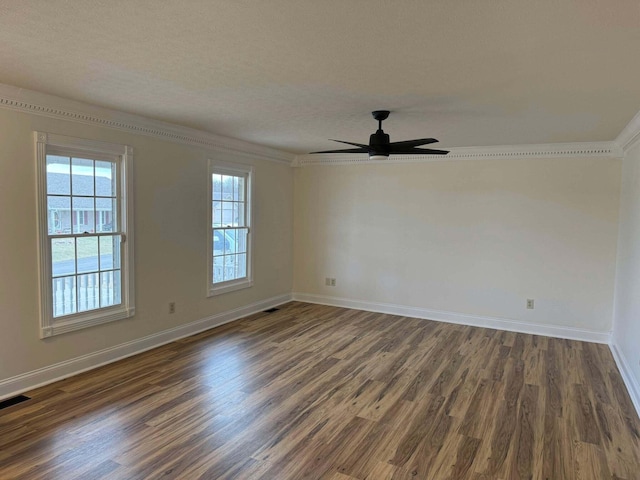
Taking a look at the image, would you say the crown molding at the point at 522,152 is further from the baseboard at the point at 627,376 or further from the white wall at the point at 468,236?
the baseboard at the point at 627,376

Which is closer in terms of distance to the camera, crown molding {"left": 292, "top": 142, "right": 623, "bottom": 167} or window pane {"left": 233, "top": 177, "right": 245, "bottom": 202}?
crown molding {"left": 292, "top": 142, "right": 623, "bottom": 167}

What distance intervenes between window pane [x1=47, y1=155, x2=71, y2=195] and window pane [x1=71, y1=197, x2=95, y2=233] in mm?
134

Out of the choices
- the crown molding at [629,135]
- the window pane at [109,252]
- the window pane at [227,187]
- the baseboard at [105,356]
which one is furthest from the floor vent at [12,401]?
the crown molding at [629,135]

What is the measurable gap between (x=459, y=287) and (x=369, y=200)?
181 centimetres

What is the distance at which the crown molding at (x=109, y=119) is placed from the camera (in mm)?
3240

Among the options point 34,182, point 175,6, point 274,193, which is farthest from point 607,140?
point 34,182

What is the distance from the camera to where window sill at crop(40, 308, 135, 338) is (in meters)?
3.56

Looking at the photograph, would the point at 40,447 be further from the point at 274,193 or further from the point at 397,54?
the point at 274,193

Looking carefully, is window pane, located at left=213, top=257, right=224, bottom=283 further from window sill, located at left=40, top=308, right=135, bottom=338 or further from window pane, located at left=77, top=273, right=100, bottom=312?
window pane, located at left=77, top=273, right=100, bottom=312

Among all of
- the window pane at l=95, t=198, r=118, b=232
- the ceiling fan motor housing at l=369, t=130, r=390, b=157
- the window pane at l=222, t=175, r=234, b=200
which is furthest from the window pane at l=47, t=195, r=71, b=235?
the ceiling fan motor housing at l=369, t=130, r=390, b=157

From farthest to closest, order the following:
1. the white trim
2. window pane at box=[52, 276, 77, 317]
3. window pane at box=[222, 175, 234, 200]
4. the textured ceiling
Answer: window pane at box=[222, 175, 234, 200]
the white trim
window pane at box=[52, 276, 77, 317]
the textured ceiling

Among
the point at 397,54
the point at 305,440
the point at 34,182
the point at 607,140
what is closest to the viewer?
the point at 397,54

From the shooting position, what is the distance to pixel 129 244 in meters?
4.19

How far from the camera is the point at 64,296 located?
369 centimetres
